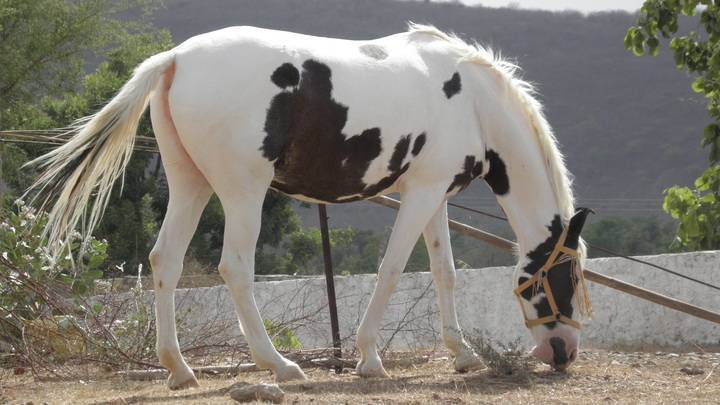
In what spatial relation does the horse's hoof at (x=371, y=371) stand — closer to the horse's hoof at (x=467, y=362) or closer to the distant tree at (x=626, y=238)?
the horse's hoof at (x=467, y=362)

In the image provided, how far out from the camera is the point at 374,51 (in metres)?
7.20

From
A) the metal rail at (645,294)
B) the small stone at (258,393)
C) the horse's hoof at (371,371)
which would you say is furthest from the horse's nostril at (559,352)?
the small stone at (258,393)

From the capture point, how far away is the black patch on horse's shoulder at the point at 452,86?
747 centimetres

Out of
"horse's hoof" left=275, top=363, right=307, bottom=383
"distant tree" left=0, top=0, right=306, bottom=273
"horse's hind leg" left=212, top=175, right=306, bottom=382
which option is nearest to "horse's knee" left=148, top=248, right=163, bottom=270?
"horse's hind leg" left=212, top=175, right=306, bottom=382

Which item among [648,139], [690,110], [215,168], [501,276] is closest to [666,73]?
[690,110]

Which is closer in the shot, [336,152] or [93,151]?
[93,151]

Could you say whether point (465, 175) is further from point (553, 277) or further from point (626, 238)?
point (626, 238)

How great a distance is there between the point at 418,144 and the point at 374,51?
0.70 m

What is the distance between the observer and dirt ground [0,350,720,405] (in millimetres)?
6195

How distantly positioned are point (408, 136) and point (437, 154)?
11.9 inches

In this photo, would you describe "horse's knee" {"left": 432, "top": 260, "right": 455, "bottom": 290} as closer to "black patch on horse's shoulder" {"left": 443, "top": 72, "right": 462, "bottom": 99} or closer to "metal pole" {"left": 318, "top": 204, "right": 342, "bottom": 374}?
"metal pole" {"left": 318, "top": 204, "right": 342, "bottom": 374}

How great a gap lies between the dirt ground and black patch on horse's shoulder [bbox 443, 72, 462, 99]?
199cm

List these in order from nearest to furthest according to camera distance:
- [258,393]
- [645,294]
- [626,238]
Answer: [258,393] < [645,294] < [626,238]

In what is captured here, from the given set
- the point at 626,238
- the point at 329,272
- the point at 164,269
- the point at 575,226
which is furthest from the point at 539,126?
the point at 626,238
